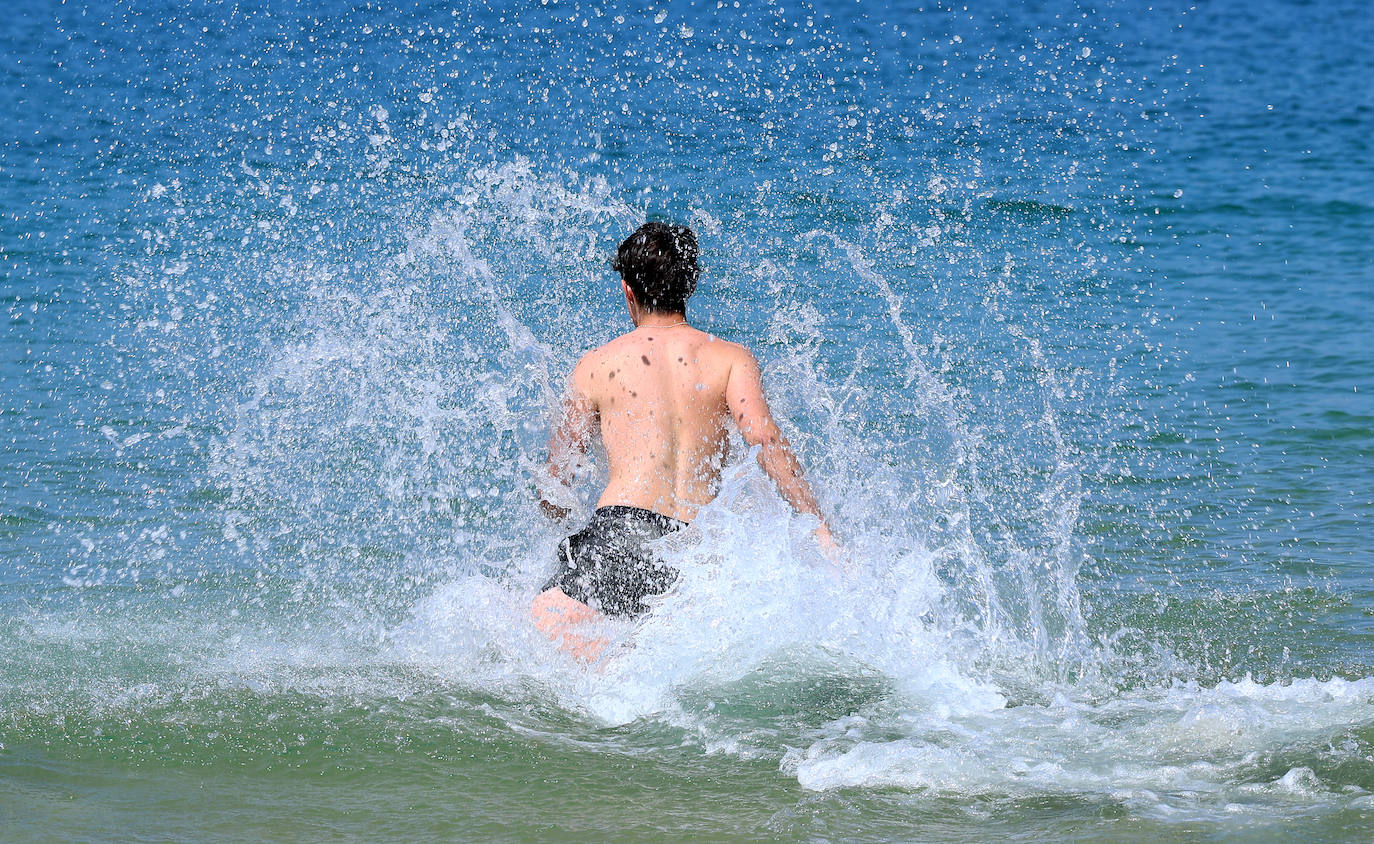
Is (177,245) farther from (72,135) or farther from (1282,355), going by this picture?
(1282,355)

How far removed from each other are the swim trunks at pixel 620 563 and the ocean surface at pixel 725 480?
0.10 meters

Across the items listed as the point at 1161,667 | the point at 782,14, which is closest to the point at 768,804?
the point at 1161,667

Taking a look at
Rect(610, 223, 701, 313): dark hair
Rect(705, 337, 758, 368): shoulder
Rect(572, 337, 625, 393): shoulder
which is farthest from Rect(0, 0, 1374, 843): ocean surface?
Rect(610, 223, 701, 313): dark hair

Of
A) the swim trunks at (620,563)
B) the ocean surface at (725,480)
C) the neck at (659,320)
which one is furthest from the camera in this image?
the neck at (659,320)

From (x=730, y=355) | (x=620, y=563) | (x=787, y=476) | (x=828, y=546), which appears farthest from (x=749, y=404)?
(x=620, y=563)

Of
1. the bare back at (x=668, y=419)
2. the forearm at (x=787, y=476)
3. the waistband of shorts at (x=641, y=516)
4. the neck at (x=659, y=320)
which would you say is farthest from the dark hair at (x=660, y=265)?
the waistband of shorts at (x=641, y=516)

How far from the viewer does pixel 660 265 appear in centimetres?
489

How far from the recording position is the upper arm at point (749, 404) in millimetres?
4836

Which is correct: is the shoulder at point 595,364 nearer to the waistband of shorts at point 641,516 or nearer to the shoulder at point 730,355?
the shoulder at point 730,355

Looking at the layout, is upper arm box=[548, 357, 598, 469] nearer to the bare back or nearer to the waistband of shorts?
the bare back

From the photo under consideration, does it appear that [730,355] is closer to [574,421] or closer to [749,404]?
[749,404]

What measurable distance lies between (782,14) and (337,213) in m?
15.3

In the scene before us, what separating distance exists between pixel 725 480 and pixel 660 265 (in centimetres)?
79

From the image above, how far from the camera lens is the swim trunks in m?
4.73
